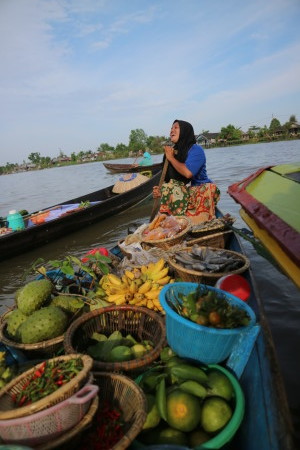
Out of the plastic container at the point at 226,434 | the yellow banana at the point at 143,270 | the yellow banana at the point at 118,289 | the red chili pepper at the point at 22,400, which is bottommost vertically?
the plastic container at the point at 226,434

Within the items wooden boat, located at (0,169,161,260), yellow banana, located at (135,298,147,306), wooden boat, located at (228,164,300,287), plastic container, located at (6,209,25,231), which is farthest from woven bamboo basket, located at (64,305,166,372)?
plastic container, located at (6,209,25,231)

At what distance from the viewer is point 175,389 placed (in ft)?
5.03

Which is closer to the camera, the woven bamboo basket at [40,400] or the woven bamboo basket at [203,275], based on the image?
the woven bamboo basket at [40,400]

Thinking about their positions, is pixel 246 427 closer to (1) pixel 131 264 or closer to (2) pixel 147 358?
(2) pixel 147 358

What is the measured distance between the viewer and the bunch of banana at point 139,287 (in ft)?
8.01

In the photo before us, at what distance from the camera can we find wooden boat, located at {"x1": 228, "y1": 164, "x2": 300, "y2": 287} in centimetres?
220

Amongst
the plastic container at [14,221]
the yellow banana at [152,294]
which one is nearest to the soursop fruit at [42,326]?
the yellow banana at [152,294]

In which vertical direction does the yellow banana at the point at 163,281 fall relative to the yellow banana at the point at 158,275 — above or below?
below

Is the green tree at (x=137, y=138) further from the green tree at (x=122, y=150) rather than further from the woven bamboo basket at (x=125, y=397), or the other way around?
the woven bamboo basket at (x=125, y=397)

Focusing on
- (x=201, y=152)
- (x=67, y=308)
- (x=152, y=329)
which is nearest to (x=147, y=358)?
(x=152, y=329)

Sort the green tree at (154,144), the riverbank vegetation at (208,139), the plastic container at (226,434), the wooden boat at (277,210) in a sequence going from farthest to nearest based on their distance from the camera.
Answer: the green tree at (154,144), the riverbank vegetation at (208,139), the wooden boat at (277,210), the plastic container at (226,434)

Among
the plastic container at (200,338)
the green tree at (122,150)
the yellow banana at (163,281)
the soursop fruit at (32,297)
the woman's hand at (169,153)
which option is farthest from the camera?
the green tree at (122,150)

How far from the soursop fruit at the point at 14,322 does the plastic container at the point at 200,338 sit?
130 centimetres

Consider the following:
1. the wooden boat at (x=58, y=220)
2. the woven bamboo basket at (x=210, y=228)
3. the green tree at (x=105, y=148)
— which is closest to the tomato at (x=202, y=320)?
the woven bamboo basket at (x=210, y=228)
